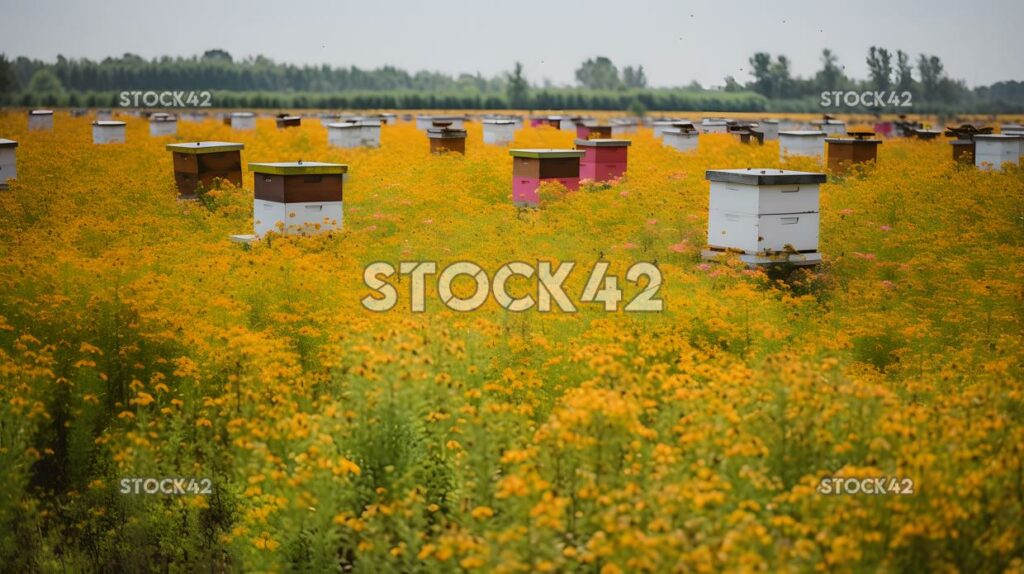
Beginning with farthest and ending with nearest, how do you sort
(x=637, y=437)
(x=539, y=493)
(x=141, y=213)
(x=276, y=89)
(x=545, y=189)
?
(x=276, y=89) < (x=545, y=189) < (x=141, y=213) < (x=637, y=437) < (x=539, y=493)

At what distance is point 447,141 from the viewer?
32.4 m

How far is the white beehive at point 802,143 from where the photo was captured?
31.7 meters

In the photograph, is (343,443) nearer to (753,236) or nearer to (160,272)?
(160,272)

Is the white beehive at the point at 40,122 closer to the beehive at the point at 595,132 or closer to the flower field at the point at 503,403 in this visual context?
the beehive at the point at 595,132

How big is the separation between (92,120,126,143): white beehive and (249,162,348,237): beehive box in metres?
21.2

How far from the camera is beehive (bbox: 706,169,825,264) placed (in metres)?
15.6

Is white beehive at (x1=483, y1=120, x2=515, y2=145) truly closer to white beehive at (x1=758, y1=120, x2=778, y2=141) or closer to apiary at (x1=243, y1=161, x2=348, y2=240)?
white beehive at (x1=758, y1=120, x2=778, y2=141)

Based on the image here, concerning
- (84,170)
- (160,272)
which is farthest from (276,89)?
(160,272)

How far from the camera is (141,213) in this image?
67.4 feet

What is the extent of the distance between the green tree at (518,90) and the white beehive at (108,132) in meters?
84.8

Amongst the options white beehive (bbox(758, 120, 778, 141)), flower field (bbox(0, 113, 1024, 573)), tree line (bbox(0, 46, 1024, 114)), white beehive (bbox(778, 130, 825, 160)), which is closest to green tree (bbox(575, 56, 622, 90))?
tree line (bbox(0, 46, 1024, 114))

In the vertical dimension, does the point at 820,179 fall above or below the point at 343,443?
above

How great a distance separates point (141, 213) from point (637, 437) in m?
15.3

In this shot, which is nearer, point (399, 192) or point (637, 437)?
point (637, 437)
